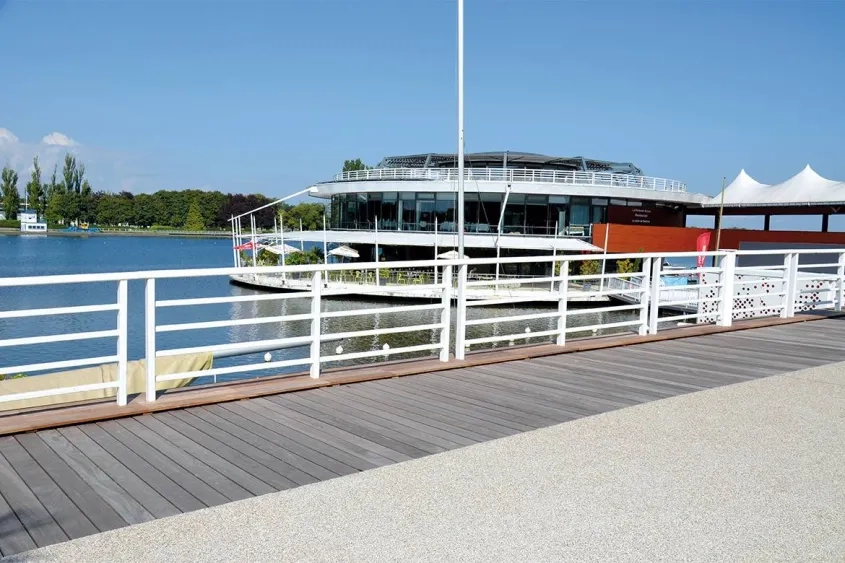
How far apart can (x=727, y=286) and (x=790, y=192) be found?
56.6 m

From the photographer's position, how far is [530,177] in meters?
51.4

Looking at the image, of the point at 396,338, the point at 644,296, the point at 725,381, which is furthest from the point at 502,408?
the point at 396,338

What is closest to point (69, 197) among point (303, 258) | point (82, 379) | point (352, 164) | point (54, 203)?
point (54, 203)

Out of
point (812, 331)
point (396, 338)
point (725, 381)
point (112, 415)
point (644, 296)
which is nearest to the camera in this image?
point (112, 415)

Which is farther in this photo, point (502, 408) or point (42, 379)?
point (42, 379)

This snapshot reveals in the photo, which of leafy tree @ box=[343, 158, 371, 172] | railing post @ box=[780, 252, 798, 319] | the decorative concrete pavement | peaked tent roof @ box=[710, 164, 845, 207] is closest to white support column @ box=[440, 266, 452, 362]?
the decorative concrete pavement

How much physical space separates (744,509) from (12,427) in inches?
172

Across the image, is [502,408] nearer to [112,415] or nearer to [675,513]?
[675,513]

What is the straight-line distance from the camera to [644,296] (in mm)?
9383

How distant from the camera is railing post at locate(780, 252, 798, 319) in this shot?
11766mm

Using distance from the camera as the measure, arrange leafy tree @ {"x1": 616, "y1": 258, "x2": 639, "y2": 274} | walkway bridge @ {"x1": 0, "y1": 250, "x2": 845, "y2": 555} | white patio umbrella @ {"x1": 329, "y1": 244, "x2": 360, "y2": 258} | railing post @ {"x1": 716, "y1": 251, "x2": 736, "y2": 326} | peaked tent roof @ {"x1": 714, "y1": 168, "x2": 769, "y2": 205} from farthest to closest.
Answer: peaked tent roof @ {"x1": 714, "y1": 168, "x2": 769, "y2": 205}
white patio umbrella @ {"x1": 329, "y1": 244, "x2": 360, "y2": 258}
leafy tree @ {"x1": 616, "y1": 258, "x2": 639, "y2": 274}
railing post @ {"x1": 716, "y1": 251, "x2": 736, "y2": 326}
walkway bridge @ {"x1": 0, "y1": 250, "x2": 845, "y2": 555}

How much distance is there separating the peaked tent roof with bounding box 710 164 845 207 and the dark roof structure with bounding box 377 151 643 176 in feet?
27.7

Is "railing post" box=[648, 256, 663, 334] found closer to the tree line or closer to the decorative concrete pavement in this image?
the decorative concrete pavement

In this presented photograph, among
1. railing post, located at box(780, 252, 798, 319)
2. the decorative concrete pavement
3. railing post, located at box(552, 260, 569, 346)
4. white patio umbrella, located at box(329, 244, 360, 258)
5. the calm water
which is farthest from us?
white patio umbrella, located at box(329, 244, 360, 258)
